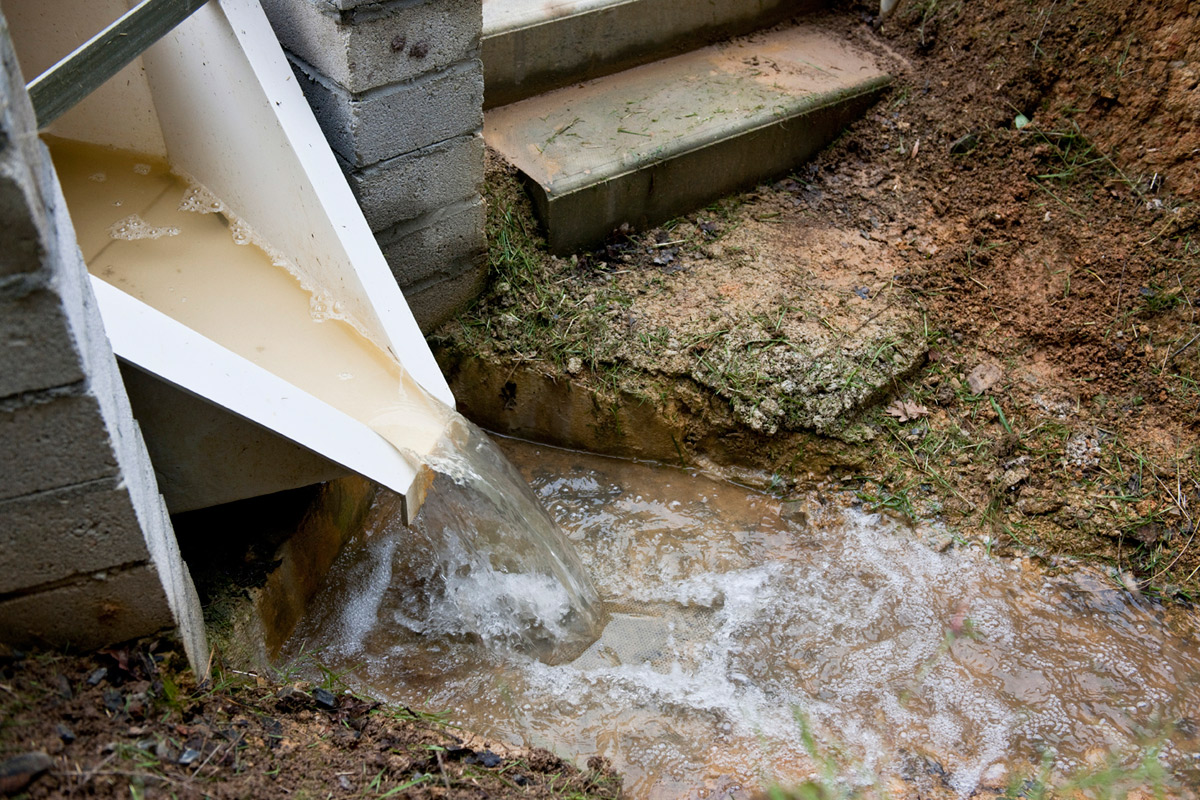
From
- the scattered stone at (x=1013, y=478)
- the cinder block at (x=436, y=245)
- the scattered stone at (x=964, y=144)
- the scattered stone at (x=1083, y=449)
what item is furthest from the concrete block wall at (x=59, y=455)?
the scattered stone at (x=964, y=144)

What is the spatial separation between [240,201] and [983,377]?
2695mm

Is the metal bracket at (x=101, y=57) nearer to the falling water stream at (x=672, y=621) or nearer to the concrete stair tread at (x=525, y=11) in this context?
the falling water stream at (x=672, y=621)

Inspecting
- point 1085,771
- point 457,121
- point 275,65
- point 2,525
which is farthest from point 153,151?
point 1085,771

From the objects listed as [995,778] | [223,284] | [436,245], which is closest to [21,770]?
[223,284]

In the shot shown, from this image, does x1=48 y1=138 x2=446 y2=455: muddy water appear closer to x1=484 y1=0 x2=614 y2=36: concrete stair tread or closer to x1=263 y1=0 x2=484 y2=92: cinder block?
x1=263 y1=0 x2=484 y2=92: cinder block

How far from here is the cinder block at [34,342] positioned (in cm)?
132

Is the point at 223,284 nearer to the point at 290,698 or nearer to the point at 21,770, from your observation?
the point at 290,698

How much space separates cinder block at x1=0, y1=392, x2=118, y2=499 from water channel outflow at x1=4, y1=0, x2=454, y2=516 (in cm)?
39

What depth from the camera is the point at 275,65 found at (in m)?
2.52

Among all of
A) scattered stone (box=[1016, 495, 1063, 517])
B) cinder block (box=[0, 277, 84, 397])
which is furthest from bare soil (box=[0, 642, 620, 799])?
scattered stone (box=[1016, 495, 1063, 517])

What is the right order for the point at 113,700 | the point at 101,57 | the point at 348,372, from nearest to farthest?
1. the point at 113,700
2. the point at 101,57
3. the point at 348,372

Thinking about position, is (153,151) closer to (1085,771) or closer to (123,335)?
(123,335)

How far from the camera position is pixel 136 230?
116 inches

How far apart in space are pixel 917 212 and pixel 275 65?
2518 millimetres
